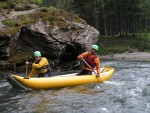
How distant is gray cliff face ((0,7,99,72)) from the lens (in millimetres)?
21108

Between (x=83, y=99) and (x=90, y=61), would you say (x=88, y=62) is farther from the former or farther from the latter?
(x=83, y=99)

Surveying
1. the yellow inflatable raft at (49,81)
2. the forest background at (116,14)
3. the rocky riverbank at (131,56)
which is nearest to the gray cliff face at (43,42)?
the yellow inflatable raft at (49,81)

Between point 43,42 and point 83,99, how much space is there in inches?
→ 385

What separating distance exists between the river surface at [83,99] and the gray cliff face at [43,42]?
4609 mm

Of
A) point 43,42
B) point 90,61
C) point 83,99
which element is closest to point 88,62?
point 90,61

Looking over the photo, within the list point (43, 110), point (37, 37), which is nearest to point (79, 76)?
point (43, 110)

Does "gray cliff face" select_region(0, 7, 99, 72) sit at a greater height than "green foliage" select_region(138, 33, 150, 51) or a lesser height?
greater

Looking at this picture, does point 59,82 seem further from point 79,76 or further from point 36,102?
point 36,102

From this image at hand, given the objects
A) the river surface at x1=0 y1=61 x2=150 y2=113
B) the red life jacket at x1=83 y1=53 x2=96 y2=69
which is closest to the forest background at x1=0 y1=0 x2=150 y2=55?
the red life jacket at x1=83 y1=53 x2=96 y2=69

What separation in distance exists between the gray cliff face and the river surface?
461cm

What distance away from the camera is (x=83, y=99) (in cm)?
1290

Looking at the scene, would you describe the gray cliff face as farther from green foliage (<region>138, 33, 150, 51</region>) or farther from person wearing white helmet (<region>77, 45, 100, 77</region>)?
green foliage (<region>138, 33, 150, 51</region>)

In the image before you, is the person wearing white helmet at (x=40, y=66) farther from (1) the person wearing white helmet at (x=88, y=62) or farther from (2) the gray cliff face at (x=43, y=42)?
(2) the gray cliff face at (x=43, y=42)

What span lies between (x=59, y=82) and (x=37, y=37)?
7.43 meters
